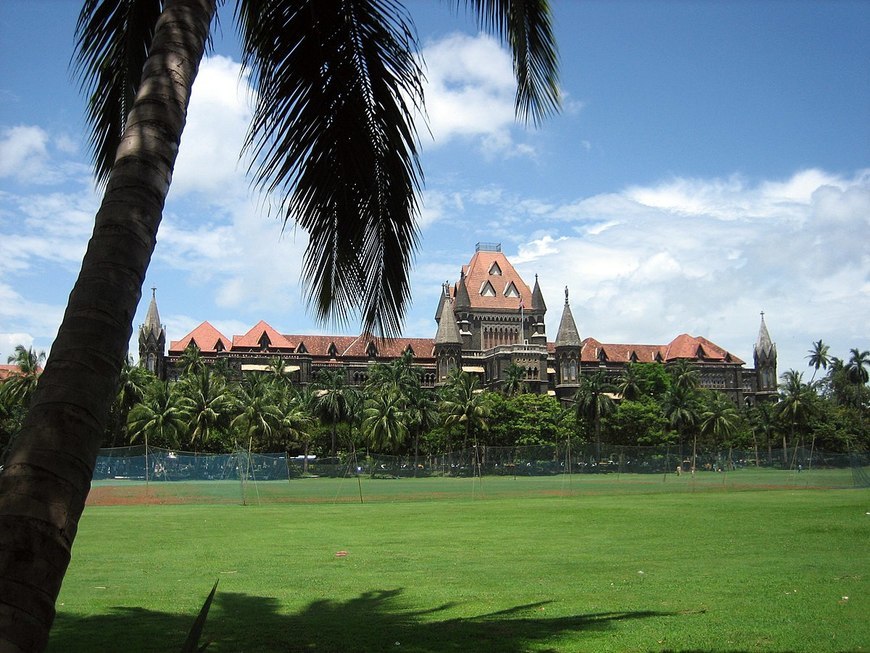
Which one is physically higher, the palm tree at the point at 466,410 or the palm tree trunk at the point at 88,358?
the palm tree at the point at 466,410

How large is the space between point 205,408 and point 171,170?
64.2m

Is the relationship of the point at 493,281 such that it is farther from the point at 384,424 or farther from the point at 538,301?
the point at 384,424

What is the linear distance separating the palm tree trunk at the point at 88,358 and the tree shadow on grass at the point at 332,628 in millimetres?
4268

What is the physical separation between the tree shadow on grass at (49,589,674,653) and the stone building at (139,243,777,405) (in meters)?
Answer: 93.4

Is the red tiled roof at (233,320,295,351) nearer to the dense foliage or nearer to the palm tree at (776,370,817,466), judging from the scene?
the dense foliage

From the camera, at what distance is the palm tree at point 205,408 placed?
216 ft

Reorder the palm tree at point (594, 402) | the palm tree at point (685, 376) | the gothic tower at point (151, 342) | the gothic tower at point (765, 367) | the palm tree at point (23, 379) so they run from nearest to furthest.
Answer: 1. the palm tree at point (23, 379)
2. the palm tree at point (594, 402)
3. the palm tree at point (685, 376)
4. the gothic tower at point (151, 342)
5. the gothic tower at point (765, 367)

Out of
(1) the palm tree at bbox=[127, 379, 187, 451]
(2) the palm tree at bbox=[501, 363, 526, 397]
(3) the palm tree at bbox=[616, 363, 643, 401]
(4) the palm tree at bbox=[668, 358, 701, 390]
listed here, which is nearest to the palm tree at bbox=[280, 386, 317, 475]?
(1) the palm tree at bbox=[127, 379, 187, 451]

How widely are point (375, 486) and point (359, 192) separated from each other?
3253 centimetres

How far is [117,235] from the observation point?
11.4 ft

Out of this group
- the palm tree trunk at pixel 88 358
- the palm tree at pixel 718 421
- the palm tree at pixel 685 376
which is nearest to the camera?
the palm tree trunk at pixel 88 358

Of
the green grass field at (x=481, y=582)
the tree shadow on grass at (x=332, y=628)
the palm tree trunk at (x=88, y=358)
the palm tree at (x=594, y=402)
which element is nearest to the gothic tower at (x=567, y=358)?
the palm tree at (x=594, y=402)

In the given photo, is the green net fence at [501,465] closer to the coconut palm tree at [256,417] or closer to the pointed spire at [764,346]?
the coconut palm tree at [256,417]

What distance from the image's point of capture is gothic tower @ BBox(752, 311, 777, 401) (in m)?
127
